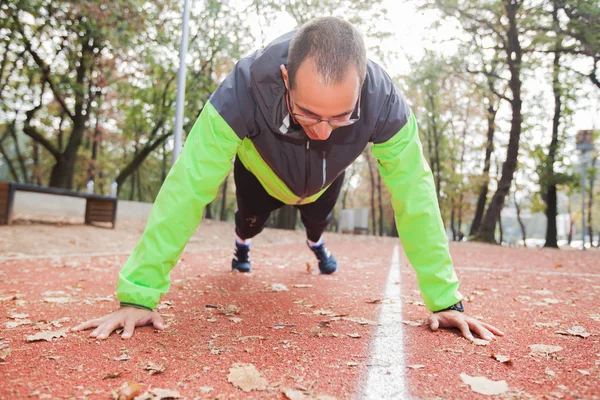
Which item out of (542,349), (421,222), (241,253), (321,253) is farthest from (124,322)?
(321,253)

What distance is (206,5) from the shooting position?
A: 612 inches

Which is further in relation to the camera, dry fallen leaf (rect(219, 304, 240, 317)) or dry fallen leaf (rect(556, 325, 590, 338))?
dry fallen leaf (rect(219, 304, 240, 317))

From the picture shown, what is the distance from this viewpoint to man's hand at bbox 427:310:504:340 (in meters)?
2.23

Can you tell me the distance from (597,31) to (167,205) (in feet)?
45.1

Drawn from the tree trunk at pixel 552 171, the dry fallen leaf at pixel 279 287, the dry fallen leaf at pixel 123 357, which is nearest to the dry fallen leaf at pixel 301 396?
the dry fallen leaf at pixel 123 357

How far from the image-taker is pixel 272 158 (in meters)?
2.76

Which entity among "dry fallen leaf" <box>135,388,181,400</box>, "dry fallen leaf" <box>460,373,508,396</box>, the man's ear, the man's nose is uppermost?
the man's ear

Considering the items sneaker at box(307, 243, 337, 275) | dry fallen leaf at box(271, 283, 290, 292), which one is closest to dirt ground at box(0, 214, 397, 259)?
dry fallen leaf at box(271, 283, 290, 292)

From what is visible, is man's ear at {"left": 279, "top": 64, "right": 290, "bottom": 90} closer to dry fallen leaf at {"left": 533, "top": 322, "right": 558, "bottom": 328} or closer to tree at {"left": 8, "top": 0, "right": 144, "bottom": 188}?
dry fallen leaf at {"left": 533, "top": 322, "right": 558, "bottom": 328}

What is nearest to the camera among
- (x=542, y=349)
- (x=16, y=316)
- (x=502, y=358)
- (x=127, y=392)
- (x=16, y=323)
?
(x=127, y=392)

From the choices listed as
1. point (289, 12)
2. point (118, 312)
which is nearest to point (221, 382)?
point (118, 312)

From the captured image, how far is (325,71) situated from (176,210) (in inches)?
41.6

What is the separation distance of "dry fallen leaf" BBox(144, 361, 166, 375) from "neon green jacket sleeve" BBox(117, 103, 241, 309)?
1.60 ft

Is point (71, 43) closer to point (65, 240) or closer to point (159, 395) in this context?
point (65, 240)
